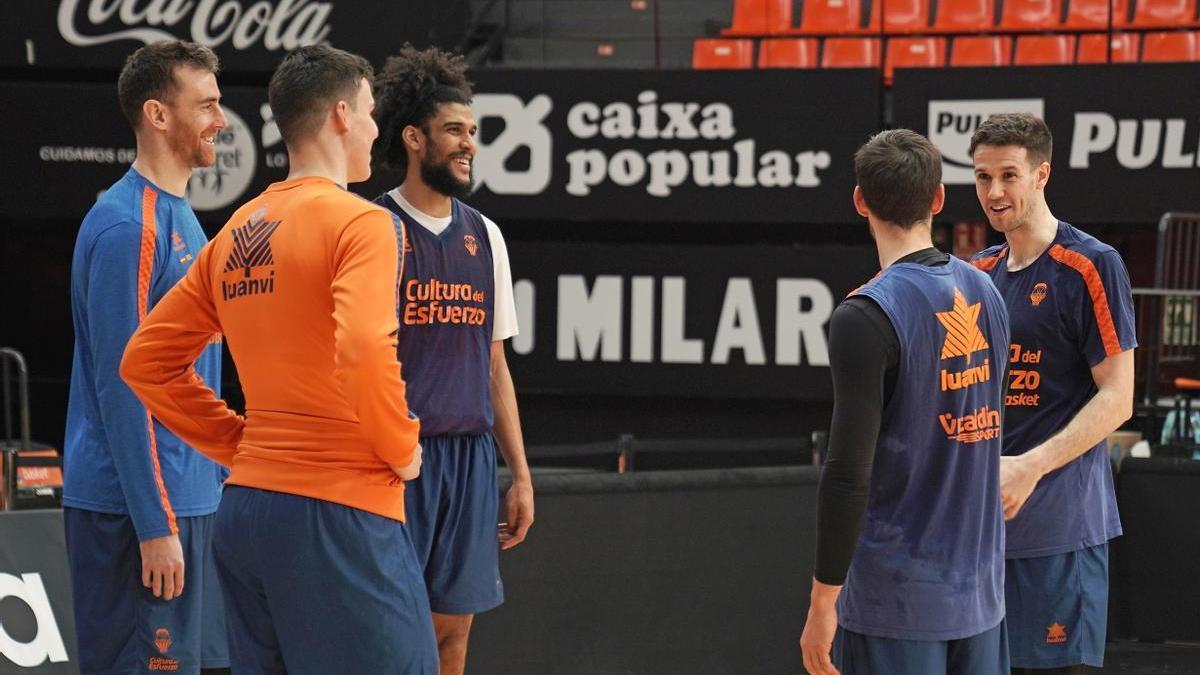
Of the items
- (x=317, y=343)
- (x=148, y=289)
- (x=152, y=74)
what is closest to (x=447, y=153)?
(x=152, y=74)

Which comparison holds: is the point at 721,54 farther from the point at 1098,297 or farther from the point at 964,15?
the point at 1098,297

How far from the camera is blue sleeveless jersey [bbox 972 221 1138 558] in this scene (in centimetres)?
420

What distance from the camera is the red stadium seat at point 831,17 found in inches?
528

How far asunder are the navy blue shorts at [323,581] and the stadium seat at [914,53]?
10185 mm

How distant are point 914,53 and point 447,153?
9112 mm

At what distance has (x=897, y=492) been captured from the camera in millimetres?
3242

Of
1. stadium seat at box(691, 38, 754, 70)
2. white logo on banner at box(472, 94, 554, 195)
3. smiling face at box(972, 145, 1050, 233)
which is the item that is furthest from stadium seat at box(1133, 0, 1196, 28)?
smiling face at box(972, 145, 1050, 233)

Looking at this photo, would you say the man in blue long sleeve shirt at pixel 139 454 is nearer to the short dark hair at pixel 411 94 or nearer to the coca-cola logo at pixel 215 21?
the short dark hair at pixel 411 94

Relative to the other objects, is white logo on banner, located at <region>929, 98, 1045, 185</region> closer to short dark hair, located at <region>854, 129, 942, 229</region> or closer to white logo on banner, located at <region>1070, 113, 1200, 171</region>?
white logo on banner, located at <region>1070, 113, 1200, 171</region>

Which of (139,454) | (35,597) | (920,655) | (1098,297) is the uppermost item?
(1098,297)

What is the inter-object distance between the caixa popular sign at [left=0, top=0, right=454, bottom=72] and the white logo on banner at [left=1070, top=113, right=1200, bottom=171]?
4.70 metres

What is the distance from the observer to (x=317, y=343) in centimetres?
297

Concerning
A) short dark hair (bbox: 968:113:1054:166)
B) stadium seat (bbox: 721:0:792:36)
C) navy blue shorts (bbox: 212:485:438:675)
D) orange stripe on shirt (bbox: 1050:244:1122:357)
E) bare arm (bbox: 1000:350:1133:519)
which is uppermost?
stadium seat (bbox: 721:0:792:36)

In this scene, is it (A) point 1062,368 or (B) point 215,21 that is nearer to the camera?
(A) point 1062,368
